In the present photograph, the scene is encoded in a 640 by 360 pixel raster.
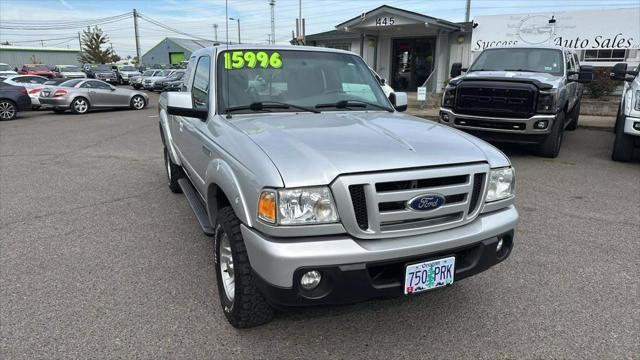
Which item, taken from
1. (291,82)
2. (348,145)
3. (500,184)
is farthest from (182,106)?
(500,184)

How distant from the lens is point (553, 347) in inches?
106

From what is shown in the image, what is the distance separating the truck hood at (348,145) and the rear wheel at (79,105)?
53.3ft

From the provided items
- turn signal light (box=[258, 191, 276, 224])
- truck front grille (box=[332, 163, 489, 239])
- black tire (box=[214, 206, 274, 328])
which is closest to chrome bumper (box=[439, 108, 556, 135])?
truck front grille (box=[332, 163, 489, 239])

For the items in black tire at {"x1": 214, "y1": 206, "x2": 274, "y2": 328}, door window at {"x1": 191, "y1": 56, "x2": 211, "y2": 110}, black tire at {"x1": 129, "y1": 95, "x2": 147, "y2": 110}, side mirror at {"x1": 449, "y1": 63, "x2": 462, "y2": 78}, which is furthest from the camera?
black tire at {"x1": 129, "y1": 95, "x2": 147, "y2": 110}

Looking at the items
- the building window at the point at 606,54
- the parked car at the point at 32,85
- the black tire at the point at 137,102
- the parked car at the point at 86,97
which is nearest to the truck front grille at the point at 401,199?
the building window at the point at 606,54

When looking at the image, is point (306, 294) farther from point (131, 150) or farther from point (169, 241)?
point (131, 150)

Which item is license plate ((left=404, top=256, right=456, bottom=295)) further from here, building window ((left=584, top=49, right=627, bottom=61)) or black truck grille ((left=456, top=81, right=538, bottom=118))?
building window ((left=584, top=49, right=627, bottom=61))

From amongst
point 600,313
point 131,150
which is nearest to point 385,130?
point 600,313

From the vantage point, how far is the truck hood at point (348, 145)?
2307 millimetres

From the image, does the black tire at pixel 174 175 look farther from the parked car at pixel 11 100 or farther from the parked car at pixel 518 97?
the parked car at pixel 11 100

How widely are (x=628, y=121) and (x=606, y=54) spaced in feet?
35.6

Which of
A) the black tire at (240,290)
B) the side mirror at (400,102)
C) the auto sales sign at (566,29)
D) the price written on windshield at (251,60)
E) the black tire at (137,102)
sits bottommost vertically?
the black tire at (137,102)

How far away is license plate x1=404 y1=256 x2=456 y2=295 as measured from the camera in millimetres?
2395

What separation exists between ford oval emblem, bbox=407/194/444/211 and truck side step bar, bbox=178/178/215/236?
1.58 metres
